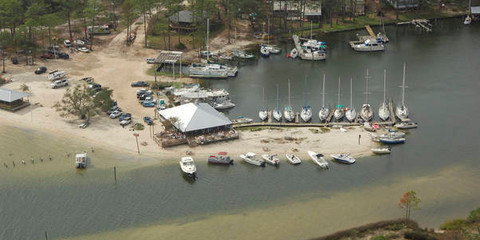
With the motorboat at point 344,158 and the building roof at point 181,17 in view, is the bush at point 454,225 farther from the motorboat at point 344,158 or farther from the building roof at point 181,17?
the building roof at point 181,17

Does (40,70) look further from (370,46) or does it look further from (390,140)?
(370,46)

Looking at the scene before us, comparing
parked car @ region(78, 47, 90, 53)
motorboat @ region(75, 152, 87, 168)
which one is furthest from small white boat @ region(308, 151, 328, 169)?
parked car @ region(78, 47, 90, 53)

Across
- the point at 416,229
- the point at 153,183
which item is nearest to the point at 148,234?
the point at 153,183

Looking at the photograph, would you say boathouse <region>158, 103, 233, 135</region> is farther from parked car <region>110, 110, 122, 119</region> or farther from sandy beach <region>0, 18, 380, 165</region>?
parked car <region>110, 110, 122, 119</region>

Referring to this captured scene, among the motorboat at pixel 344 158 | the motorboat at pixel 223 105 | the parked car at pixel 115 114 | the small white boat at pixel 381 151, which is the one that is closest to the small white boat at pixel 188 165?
the parked car at pixel 115 114

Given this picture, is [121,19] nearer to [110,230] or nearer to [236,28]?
[236,28]

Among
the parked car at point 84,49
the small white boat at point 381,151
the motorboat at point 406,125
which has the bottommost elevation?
the small white boat at point 381,151

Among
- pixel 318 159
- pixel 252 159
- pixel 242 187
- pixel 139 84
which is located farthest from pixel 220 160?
pixel 139 84
